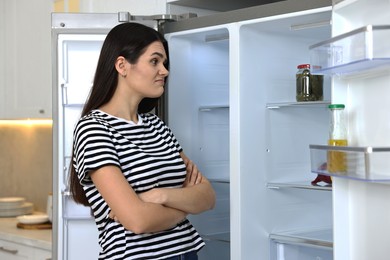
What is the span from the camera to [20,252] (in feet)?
11.3

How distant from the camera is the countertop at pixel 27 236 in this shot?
329 cm

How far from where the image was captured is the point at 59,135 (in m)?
2.52

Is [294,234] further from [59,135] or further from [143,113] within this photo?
[59,135]

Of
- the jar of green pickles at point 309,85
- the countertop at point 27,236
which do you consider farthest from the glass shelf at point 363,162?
the countertop at point 27,236

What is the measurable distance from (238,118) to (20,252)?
5.45ft

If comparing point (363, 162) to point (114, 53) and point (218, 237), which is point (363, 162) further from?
point (218, 237)

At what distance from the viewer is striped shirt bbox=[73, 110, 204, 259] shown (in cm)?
180

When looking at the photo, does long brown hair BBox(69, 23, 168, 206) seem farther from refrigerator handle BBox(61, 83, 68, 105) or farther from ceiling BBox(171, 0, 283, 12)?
ceiling BBox(171, 0, 283, 12)

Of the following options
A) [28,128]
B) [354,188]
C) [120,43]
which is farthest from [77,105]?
[28,128]

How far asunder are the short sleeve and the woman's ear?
0.17 meters

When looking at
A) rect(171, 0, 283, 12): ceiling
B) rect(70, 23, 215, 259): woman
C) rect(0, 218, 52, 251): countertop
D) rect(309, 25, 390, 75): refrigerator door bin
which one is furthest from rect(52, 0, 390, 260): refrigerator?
rect(0, 218, 52, 251): countertop

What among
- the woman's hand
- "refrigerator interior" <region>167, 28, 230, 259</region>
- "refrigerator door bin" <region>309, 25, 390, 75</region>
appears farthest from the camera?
"refrigerator interior" <region>167, 28, 230, 259</region>

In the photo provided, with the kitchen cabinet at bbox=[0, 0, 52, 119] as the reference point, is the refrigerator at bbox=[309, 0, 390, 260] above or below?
below

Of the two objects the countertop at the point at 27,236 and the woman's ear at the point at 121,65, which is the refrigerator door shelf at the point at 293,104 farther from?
the countertop at the point at 27,236
